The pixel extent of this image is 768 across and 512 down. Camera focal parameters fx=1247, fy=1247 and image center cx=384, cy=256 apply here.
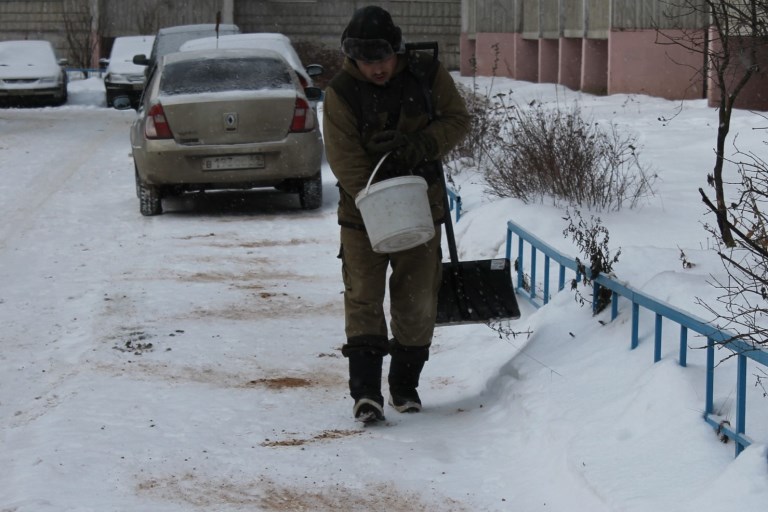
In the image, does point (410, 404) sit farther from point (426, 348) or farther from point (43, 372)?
point (43, 372)

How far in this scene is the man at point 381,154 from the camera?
518 cm

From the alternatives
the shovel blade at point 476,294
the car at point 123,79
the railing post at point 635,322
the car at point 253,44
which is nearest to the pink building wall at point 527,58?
the car at point 123,79

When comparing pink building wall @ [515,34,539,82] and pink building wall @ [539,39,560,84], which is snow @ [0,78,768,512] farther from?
pink building wall @ [515,34,539,82]

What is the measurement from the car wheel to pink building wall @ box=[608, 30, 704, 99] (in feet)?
28.4

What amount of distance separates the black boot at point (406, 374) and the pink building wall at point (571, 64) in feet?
68.2

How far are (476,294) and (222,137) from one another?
561cm

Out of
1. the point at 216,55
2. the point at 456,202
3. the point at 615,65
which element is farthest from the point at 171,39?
the point at 456,202

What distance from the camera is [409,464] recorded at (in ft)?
16.0

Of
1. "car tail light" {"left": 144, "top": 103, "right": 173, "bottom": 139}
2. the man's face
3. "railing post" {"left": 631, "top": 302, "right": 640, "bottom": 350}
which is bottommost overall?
"railing post" {"left": 631, "top": 302, "right": 640, "bottom": 350}

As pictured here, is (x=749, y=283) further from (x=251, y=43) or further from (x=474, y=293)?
(x=251, y=43)

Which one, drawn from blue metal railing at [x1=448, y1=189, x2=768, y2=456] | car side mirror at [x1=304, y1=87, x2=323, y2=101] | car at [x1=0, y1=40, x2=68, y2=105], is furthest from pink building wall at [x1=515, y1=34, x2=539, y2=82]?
blue metal railing at [x1=448, y1=189, x2=768, y2=456]

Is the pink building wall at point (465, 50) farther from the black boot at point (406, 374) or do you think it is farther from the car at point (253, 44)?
the black boot at point (406, 374)

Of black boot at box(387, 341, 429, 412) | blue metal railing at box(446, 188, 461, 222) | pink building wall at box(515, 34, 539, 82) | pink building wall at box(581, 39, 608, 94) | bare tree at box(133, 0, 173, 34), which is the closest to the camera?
black boot at box(387, 341, 429, 412)

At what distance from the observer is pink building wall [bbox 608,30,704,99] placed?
19.2m
